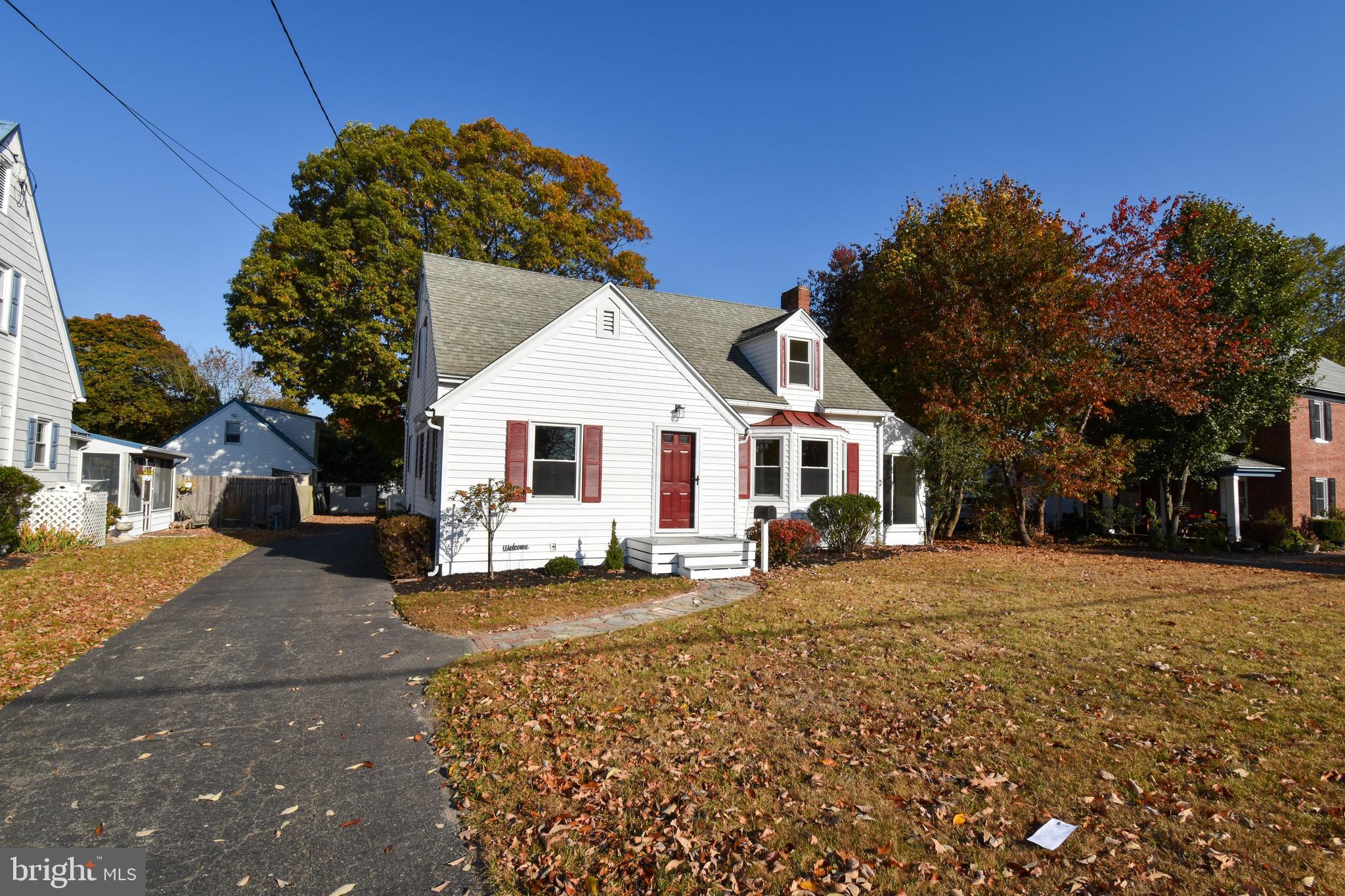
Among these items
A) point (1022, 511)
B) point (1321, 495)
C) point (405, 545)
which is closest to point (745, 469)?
point (405, 545)

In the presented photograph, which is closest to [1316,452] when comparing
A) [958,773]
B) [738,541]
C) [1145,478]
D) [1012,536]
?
[1145,478]

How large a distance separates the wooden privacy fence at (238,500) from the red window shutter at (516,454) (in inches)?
697

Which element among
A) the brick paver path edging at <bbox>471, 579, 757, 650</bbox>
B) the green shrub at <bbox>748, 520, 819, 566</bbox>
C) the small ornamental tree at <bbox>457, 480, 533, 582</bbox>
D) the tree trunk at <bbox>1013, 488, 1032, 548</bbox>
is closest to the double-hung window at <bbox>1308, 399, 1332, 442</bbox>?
the tree trunk at <bbox>1013, 488, 1032, 548</bbox>

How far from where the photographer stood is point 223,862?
3.45 m

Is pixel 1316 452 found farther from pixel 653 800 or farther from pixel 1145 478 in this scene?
pixel 653 800

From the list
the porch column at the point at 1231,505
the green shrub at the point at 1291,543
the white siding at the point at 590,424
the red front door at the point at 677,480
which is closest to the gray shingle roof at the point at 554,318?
the white siding at the point at 590,424

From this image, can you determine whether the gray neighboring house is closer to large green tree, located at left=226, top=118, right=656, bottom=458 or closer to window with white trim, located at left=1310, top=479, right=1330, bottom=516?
large green tree, located at left=226, top=118, right=656, bottom=458

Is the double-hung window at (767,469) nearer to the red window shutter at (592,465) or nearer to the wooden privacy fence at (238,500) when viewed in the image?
the red window shutter at (592,465)

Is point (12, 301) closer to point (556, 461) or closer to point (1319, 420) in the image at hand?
point (556, 461)

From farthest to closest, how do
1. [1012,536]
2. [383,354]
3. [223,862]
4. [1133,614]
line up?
[383,354] < [1012,536] < [1133,614] < [223,862]

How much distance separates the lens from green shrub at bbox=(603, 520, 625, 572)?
12.8 metres

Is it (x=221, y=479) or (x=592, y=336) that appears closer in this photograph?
(x=592, y=336)

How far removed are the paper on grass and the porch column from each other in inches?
970

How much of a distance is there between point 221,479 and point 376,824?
26.2 meters
